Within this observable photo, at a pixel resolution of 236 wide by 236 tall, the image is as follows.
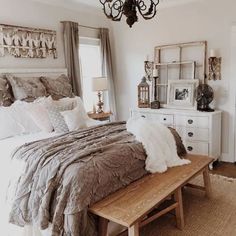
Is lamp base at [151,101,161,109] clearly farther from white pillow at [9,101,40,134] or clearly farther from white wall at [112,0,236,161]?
white pillow at [9,101,40,134]

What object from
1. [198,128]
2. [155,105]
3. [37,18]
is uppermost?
[37,18]

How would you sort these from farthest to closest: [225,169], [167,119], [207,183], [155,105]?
[155,105]
[167,119]
[225,169]
[207,183]

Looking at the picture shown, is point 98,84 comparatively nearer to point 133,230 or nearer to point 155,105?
point 155,105

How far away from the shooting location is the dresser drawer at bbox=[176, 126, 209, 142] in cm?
404

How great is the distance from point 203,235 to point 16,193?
1.67 meters

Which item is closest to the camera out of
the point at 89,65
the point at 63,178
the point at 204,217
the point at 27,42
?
the point at 63,178

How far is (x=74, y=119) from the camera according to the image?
3312mm

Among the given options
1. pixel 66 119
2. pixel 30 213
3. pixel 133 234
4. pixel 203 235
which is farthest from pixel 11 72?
pixel 203 235

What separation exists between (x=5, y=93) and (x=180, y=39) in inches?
114

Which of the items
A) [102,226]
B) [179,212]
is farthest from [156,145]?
[102,226]

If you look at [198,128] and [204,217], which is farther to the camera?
[198,128]

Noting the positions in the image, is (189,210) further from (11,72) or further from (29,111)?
(11,72)

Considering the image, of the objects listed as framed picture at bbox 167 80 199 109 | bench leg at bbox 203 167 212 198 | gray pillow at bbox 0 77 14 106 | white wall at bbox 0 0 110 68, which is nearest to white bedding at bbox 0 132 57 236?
gray pillow at bbox 0 77 14 106

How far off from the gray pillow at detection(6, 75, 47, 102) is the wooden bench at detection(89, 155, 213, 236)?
1933mm
